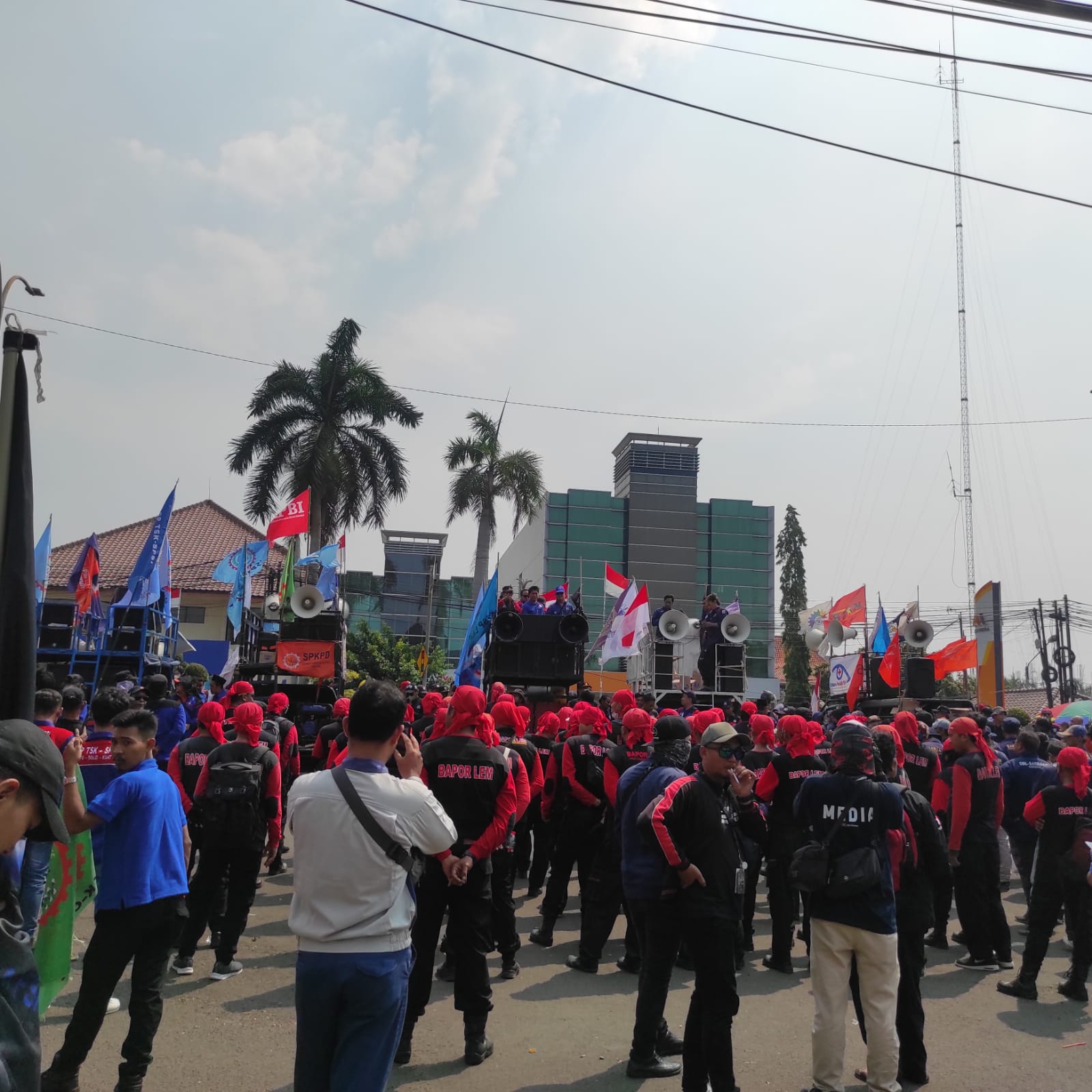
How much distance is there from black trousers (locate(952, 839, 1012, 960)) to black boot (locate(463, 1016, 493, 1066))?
Result: 14.3ft

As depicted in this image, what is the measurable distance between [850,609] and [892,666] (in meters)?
2.84

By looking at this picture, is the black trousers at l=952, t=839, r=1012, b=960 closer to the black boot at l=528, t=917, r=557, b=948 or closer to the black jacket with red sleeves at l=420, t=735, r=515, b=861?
the black boot at l=528, t=917, r=557, b=948

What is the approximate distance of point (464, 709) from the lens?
5457mm

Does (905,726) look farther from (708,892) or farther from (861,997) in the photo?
(708,892)

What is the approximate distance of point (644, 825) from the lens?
499 cm

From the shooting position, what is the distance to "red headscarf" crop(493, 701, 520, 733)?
843 centimetres

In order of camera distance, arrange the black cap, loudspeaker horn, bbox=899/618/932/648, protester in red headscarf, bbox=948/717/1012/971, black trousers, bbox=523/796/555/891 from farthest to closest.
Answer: loudspeaker horn, bbox=899/618/932/648 → black trousers, bbox=523/796/555/891 → protester in red headscarf, bbox=948/717/1012/971 → the black cap

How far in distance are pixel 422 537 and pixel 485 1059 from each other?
165 feet

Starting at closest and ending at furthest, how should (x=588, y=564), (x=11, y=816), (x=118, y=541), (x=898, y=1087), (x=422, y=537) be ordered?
(x=11, y=816) < (x=898, y=1087) < (x=118, y=541) < (x=422, y=537) < (x=588, y=564)

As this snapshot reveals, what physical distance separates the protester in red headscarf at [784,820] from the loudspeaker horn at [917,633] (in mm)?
11010

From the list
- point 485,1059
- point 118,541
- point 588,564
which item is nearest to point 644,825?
point 485,1059

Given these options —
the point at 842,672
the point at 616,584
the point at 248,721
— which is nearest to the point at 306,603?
the point at 616,584

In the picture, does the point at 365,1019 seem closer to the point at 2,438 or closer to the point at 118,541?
the point at 2,438

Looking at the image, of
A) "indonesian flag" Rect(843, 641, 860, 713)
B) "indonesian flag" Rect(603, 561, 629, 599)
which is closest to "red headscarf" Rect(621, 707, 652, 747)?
"indonesian flag" Rect(843, 641, 860, 713)
